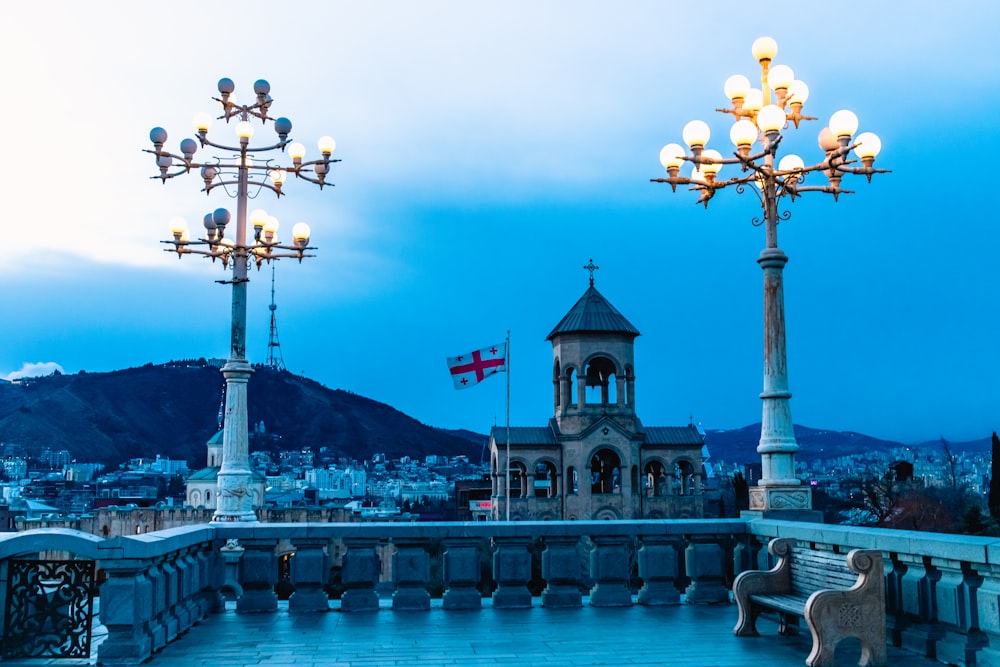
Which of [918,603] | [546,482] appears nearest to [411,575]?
[918,603]

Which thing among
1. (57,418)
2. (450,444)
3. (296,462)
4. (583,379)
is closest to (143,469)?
(57,418)

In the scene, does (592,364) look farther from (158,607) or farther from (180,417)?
(180,417)

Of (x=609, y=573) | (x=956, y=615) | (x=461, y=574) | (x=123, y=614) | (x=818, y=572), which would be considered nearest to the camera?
(x=956, y=615)

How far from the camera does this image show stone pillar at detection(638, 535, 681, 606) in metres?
10.6

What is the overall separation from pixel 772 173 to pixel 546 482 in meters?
54.5

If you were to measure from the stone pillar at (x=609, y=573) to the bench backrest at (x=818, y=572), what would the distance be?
218 cm

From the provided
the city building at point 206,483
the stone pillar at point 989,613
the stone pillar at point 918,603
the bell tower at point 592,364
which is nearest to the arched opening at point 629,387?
the bell tower at point 592,364

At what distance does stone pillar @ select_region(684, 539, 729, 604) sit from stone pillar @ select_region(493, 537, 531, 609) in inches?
69.2

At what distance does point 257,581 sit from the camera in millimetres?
9977

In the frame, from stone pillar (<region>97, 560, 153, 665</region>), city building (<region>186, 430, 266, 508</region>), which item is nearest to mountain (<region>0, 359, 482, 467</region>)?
city building (<region>186, 430, 266, 508</region>)

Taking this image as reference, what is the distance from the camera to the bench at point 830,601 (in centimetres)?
711

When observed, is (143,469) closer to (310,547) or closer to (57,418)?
(57,418)

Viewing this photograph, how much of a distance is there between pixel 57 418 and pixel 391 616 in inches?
6381

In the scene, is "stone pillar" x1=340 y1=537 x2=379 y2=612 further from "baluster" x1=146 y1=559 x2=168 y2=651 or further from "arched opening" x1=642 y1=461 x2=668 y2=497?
"arched opening" x1=642 y1=461 x2=668 y2=497
